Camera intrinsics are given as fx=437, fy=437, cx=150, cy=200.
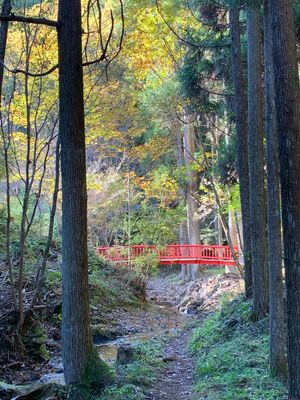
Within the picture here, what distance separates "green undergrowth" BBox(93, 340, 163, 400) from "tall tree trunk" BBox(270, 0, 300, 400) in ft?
6.98

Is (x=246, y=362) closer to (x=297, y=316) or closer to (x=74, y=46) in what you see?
(x=297, y=316)

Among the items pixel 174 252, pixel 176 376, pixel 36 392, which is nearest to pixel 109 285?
pixel 174 252

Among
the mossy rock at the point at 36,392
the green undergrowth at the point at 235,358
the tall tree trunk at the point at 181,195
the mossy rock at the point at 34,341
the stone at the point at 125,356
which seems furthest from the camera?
the tall tree trunk at the point at 181,195

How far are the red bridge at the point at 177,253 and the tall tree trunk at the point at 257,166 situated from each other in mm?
8127

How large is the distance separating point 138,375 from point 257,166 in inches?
148

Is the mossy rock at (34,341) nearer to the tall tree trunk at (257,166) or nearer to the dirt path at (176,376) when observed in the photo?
the dirt path at (176,376)

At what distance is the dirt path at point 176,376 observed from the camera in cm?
562

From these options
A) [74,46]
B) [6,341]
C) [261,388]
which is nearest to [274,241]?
[261,388]

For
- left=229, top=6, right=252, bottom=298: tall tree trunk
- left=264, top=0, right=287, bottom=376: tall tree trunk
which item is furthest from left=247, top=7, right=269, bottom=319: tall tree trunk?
left=264, top=0, right=287, bottom=376: tall tree trunk

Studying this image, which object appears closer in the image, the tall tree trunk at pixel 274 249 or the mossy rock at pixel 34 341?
the tall tree trunk at pixel 274 249

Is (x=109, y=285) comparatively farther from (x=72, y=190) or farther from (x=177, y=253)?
(x=72, y=190)

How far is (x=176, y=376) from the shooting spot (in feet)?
22.0

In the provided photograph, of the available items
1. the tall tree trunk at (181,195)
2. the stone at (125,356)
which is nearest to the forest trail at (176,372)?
the stone at (125,356)

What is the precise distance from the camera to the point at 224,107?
11.1m
